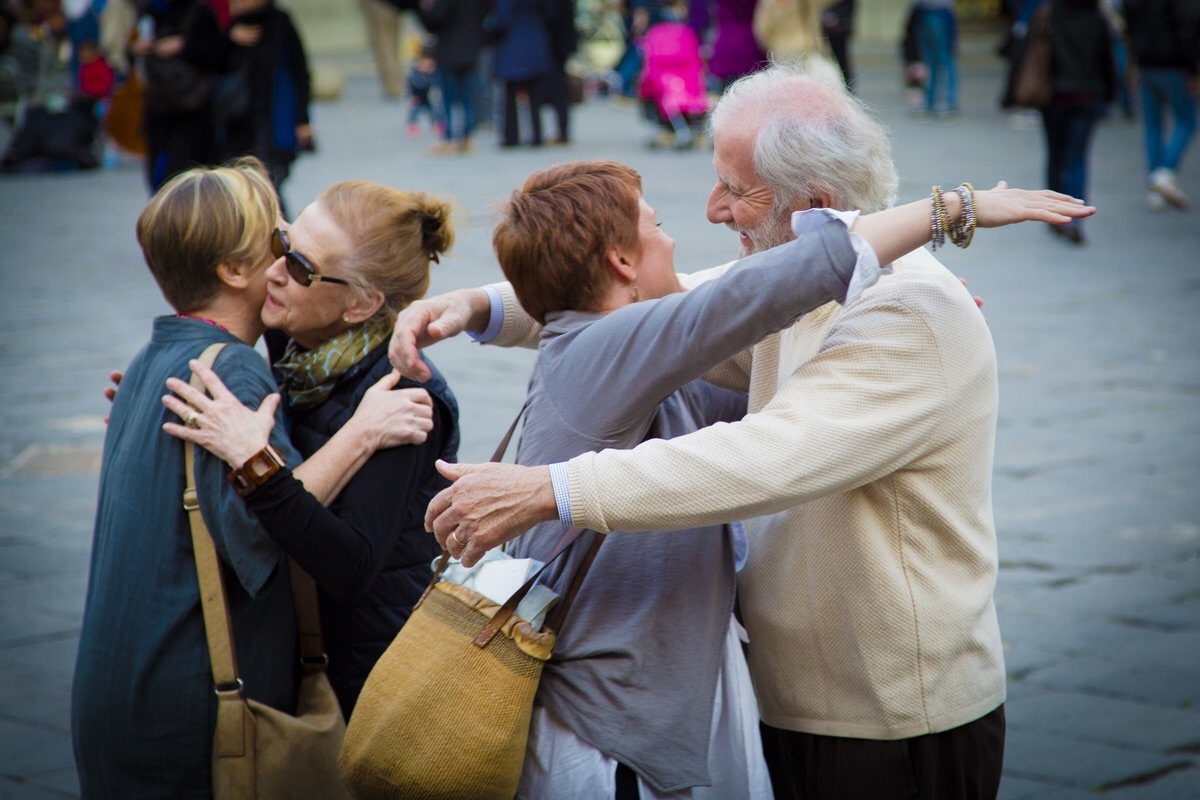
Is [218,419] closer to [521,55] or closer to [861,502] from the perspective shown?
[861,502]

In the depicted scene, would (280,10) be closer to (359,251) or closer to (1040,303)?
(1040,303)

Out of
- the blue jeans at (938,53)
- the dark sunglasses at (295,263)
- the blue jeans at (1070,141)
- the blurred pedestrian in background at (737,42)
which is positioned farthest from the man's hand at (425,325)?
the blue jeans at (938,53)

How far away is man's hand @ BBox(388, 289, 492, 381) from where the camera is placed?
241 cm

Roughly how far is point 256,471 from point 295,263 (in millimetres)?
453

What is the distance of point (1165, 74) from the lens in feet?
37.8

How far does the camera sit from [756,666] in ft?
7.48

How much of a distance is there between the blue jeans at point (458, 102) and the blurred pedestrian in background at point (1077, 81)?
7343 millimetres

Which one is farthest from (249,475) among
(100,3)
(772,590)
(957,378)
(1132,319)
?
(100,3)

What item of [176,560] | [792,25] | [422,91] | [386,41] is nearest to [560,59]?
[422,91]

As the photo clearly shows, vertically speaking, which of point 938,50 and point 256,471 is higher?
point 256,471

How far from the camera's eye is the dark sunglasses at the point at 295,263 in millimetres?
2623

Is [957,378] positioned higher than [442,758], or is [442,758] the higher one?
[957,378]

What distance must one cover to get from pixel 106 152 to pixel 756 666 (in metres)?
16.5

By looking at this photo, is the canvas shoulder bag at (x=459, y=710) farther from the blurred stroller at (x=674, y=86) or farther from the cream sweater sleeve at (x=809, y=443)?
the blurred stroller at (x=674, y=86)
